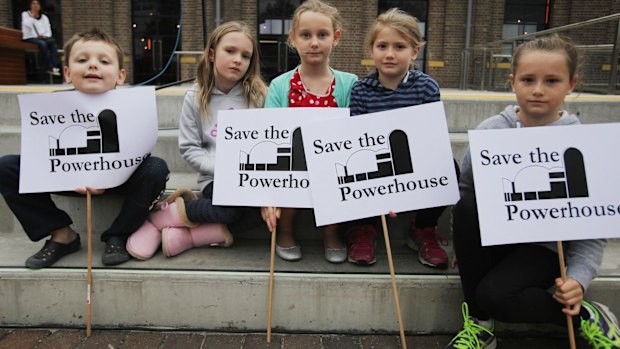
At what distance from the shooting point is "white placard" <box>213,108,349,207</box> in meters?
2.11

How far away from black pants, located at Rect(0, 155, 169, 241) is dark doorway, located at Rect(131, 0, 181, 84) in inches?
426

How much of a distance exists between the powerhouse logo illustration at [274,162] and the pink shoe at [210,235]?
0.39 metres

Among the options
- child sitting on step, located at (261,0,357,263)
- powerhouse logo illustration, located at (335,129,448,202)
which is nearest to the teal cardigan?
child sitting on step, located at (261,0,357,263)

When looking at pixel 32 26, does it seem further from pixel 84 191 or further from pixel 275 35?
pixel 84 191

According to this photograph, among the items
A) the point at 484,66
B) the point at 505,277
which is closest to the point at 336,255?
the point at 505,277

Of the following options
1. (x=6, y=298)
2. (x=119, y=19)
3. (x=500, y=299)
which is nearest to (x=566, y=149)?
(x=500, y=299)

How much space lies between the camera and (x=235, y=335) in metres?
2.10

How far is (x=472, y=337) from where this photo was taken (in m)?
1.89

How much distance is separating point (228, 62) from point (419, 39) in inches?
38.6

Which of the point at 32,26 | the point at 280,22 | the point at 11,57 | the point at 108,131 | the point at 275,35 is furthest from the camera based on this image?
the point at 275,35

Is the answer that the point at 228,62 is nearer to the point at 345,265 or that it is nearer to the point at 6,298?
the point at 345,265

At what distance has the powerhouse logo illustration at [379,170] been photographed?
200cm

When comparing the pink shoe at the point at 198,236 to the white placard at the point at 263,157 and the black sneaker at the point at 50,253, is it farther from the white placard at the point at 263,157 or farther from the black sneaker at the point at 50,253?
the black sneaker at the point at 50,253

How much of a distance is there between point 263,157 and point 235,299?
0.66 meters
